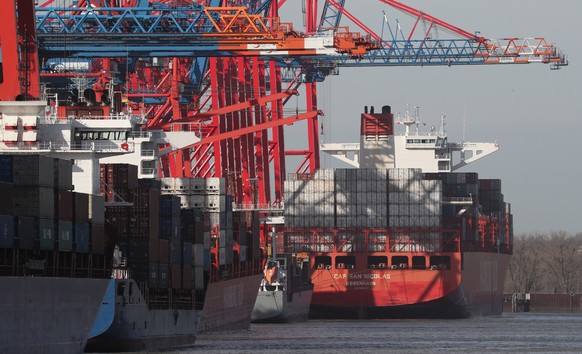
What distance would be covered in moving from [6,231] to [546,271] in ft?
403

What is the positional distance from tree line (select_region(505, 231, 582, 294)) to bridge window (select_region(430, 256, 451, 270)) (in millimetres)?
59012

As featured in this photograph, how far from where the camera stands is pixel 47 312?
38.6 meters

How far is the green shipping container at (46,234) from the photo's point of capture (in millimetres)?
37406

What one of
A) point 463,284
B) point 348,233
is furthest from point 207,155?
point 463,284

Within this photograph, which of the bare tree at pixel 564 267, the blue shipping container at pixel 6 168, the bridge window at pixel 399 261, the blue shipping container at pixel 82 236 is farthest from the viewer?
A: the bare tree at pixel 564 267

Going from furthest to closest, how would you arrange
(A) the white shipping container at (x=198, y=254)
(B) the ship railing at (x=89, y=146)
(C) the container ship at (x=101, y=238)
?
(A) the white shipping container at (x=198, y=254)
(B) the ship railing at (x=89, y=146)
(C) the container ship at (x=101, y=238)

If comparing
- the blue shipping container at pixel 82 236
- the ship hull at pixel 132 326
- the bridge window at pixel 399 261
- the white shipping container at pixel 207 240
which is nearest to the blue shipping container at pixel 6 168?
the blue shipping container at pixel 82 236

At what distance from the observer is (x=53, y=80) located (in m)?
62.9

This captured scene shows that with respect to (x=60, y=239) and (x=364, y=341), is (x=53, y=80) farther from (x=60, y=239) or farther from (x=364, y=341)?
(x=60, y=239)

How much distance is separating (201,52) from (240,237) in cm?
1109

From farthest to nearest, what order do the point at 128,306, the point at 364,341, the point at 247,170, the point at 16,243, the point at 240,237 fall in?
the point at 247,170, the point at 240,237, the point at 364,341, the point at 128,306, the point at 16,243

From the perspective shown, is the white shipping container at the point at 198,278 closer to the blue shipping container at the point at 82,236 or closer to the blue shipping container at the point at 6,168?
the blue shipping container at the point at 82,236

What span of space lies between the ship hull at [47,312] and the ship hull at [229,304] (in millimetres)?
13579

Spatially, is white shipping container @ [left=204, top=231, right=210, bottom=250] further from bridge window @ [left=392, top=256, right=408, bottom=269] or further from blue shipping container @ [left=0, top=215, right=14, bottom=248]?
bridge window @ [left=392, top=256, right=408, bottom=269]
